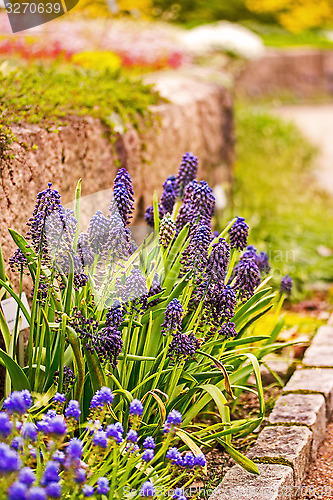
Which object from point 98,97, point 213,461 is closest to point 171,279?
point 213,461

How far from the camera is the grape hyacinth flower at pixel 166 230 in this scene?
81.4 inches

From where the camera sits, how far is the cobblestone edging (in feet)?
6.20

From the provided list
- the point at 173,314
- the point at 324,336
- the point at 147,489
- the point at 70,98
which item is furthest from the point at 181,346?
the point at 70,98

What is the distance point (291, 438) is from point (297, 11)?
1698 centimetres

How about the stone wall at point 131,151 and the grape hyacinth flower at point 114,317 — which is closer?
the grape hyacinth flower at point 114,317

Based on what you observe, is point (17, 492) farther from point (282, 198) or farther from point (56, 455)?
point (282, 198)

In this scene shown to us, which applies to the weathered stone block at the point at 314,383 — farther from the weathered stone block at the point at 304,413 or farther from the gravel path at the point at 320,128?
the gravel path at the point at 320,128

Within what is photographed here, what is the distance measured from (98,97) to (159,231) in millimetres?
1443

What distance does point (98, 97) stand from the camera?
336 centimetres

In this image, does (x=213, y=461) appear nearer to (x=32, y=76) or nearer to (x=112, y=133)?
(x=112, y=133)

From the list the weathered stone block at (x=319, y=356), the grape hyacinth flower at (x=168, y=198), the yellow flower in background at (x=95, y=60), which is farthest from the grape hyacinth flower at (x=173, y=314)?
the yellow flower in background at (x=95, y=60)

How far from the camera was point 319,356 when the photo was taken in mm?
2930

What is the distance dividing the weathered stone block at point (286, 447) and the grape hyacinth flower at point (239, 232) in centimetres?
64

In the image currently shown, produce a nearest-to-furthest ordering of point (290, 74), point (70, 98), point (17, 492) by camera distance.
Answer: point (17, 492), point (70, 98), point (290, 74)
